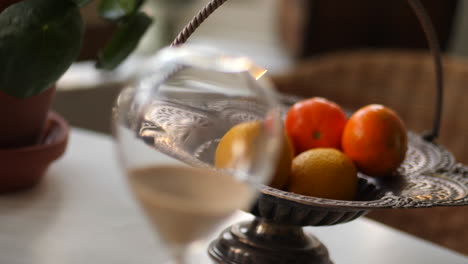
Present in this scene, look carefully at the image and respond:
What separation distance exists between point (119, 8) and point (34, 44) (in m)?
0.12

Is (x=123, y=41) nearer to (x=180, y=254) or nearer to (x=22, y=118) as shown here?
(x=22, y=118)

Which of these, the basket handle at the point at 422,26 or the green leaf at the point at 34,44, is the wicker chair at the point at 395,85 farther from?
the green leaf at the point at 34,44

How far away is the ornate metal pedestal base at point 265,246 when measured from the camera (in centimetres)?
55

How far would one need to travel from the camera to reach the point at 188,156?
1.11ft

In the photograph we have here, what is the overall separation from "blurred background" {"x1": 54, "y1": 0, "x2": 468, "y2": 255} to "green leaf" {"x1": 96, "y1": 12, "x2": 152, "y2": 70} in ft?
2.49

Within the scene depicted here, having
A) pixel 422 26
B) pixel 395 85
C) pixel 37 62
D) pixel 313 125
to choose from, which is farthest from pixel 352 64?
pixel 37 62

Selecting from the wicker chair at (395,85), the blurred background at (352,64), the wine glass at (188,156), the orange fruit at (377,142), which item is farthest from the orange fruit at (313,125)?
the wicker chair at (395,85)

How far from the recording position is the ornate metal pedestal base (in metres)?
0.55

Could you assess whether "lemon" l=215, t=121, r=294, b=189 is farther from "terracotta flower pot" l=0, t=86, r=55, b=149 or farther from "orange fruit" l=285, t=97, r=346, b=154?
"terracotta flower pot" l=0, t=86, r=55, b=149

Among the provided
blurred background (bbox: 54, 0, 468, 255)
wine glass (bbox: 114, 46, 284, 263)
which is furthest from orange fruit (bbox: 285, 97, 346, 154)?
blurred background (bbox: 54, 0, 468, 255)

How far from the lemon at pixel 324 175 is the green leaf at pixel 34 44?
0.25 meters

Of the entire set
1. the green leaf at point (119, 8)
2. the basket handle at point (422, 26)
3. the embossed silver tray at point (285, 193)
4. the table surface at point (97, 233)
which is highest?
the basket handle at point (422, 26)

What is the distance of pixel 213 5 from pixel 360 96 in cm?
116

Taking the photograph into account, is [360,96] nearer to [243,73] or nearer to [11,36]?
[11,36]
